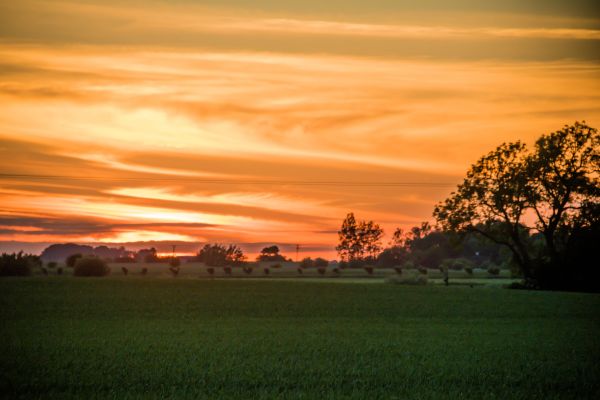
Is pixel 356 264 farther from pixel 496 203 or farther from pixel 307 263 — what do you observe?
pixel 496 203

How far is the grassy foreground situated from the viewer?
19.5 metres

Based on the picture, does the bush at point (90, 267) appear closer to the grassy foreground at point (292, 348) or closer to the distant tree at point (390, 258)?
the grassy foreground at point (292, 348)

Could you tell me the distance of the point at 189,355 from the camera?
24.9 metres

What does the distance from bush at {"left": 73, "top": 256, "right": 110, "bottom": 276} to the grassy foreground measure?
34355mm

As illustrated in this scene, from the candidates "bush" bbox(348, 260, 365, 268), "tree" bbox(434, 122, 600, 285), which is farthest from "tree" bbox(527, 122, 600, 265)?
"bush" bbox(348, 260, 365, 268)

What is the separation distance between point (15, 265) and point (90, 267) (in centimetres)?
877

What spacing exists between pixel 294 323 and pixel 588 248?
45369 millimetres

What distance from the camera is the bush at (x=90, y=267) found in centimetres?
→ 8888

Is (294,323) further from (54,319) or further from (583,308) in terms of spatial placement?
(583,308)

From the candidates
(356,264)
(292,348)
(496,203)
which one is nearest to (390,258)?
(356,264)

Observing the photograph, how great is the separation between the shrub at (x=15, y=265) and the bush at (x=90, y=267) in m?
5.87

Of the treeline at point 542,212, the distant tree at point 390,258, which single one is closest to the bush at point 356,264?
the distant tree at point 390,258

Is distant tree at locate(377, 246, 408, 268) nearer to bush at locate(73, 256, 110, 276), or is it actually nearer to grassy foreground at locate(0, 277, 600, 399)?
bush at locate(73, 256, 110, 276)

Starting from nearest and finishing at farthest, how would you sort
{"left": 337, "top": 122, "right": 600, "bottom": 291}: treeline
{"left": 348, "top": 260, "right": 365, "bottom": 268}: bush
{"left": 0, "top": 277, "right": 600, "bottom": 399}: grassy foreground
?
{"left": 0, "top": 277, "right": 600, "bottom": 399}: grassy foreground → {"left": 337, "top": 122, "right": 600, "bottom": 291}: treeline → {"left": 348, "top": 260, "right": 365, "bottom": 268}: bush
